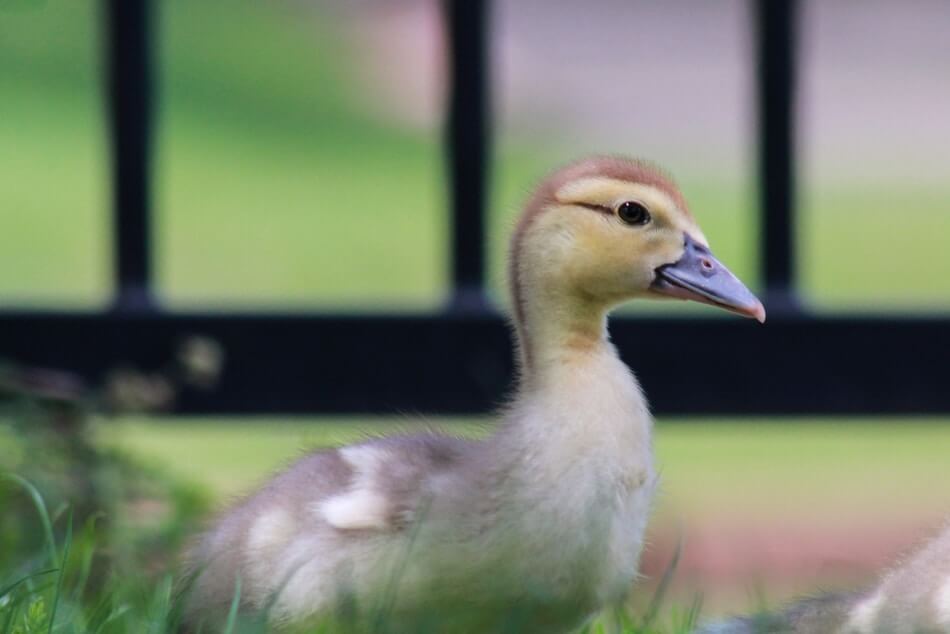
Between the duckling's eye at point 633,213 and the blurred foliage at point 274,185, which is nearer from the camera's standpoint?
the duckling's eye at point 633,213

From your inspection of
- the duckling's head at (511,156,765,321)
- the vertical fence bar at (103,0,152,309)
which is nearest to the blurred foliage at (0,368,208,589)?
the vertical fence bar at (103,0,152,309)

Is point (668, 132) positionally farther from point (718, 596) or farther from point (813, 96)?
point (718, 596)

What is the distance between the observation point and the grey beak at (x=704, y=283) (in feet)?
9.16

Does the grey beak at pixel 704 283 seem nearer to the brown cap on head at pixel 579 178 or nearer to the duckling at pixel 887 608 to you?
the brown cap on head at pixel 579 178

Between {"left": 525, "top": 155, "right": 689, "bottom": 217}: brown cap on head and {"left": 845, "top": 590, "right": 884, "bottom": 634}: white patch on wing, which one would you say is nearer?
{"left": 845, "top": 590, "right": 884, "bottom": 634}: white patch on wing

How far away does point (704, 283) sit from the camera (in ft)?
9.22

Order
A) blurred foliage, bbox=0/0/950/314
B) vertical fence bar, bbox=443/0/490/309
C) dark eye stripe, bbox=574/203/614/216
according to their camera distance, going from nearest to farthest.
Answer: dark eye stripe, bbox=574/203/614/216 → vertical fence bar, bbox=443/0/490/309 → blurred foliage, bbox=0/0/950/314

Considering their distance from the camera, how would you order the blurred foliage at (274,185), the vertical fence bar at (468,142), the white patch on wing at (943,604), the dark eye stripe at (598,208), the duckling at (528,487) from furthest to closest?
the blurred foliage at (274,185)
the vertical fence bar at (468,142)
the dark eye stripe at (598,208)
the duckling at (528,487)
the white patch on wing at (943,604)

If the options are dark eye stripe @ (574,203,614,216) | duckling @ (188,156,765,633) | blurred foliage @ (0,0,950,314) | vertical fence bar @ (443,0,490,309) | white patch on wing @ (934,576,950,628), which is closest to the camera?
white patch on wing @ (934,576,950,628)

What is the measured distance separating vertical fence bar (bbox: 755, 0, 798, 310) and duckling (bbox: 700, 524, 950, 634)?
1.60 metres

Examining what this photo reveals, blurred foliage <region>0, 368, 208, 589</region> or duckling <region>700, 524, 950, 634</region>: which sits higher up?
duckling <region>700, 524, 950, 634</region>

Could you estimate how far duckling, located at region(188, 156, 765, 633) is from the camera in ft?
8.51

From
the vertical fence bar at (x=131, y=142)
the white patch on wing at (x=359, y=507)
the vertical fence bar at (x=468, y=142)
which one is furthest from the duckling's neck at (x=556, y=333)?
the vertical fence bar at (x=131, y=142)

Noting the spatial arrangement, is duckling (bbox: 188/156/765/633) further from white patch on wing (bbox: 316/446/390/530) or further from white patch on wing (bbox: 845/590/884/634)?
white patch on wing (bbox: 845/590/884/634)
